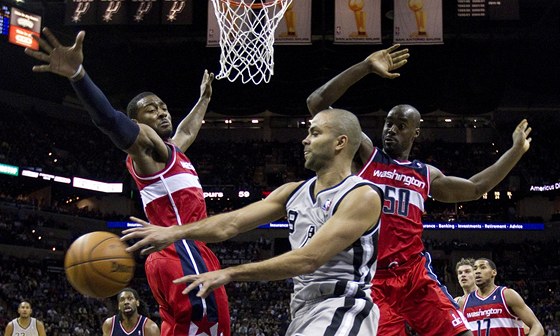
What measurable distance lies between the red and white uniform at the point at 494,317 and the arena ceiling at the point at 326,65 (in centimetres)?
1575

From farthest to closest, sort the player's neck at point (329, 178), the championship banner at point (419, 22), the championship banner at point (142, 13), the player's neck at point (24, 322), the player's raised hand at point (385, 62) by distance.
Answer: the championship banner at point (142, 13)
the championship banner at point (419, 22)
the player's neck at point (24, 322)
the player's raised hand at point (385, 62)
the player's neck at point (329, 178)

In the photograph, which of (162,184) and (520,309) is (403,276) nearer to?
(162,184)

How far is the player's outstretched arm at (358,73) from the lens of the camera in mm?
5090

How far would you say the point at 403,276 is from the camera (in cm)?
556

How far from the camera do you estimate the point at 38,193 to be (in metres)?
33.2

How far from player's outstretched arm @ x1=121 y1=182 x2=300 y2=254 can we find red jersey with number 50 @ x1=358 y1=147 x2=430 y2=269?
166 cm

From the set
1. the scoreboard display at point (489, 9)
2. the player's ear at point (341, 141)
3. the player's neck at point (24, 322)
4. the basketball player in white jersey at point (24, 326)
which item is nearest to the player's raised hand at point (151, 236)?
the player's ear at point (341, 141)

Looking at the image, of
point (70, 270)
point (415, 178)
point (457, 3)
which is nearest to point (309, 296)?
point (70, 270)

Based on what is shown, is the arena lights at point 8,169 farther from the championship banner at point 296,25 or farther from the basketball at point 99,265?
the basketball at point 99,265

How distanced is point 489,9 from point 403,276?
47.9 feet

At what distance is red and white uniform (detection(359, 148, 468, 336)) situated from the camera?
18.1ft

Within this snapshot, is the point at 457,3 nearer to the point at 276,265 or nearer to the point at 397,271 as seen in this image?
the point at 397,271

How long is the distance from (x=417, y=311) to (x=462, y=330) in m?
0.35

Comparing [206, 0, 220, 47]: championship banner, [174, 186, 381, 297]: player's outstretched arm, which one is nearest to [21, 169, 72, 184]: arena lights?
[206, 0, 220, 47]: championship banner
